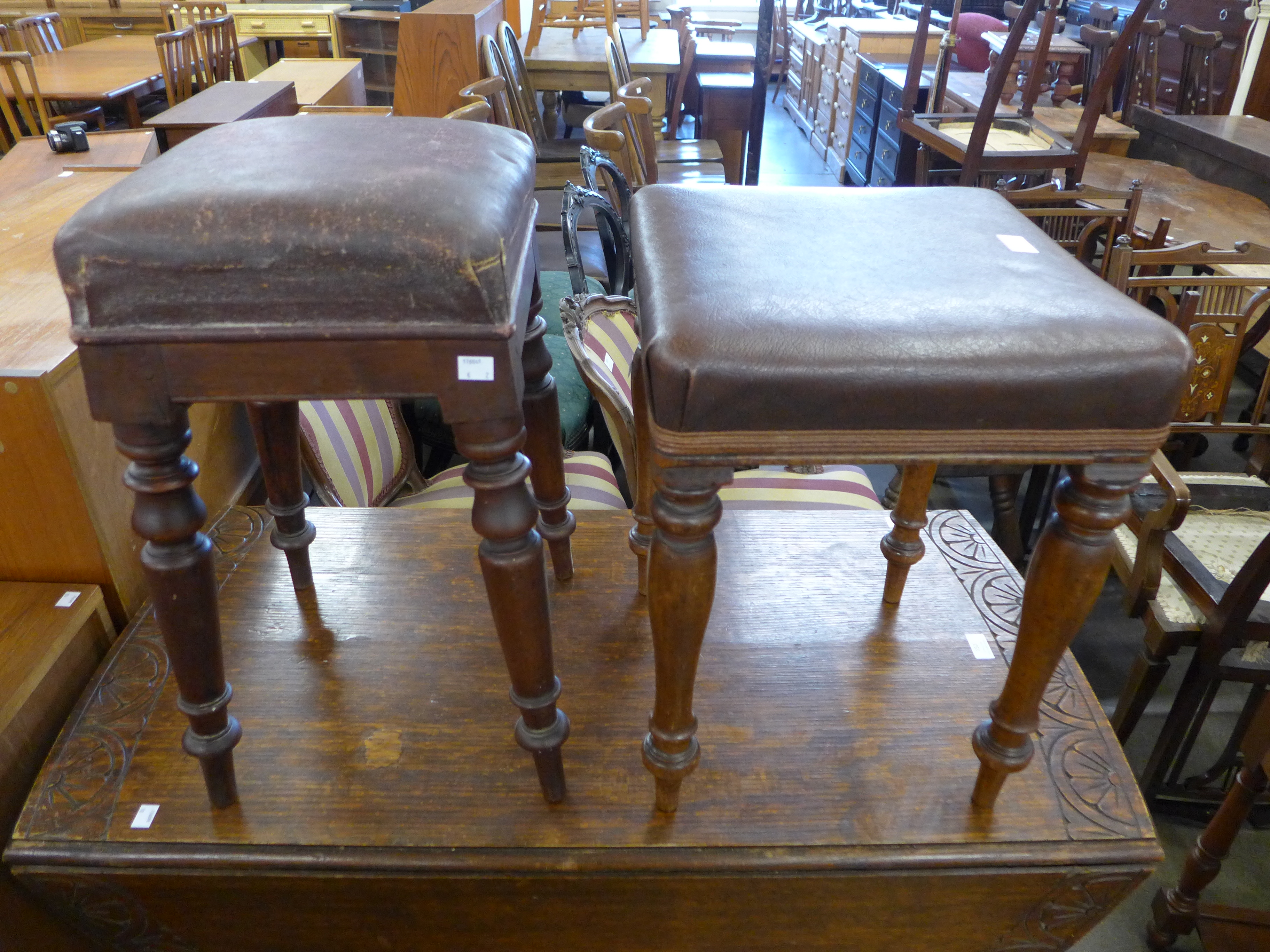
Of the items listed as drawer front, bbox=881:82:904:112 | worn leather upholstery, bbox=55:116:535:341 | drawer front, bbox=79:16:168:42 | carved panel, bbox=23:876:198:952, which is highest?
worn leather upholstery, bbox=55:116:535:341

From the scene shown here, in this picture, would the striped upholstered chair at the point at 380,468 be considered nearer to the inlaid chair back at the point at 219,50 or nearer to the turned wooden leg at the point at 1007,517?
the turned wooden leg at the point at 1007,517

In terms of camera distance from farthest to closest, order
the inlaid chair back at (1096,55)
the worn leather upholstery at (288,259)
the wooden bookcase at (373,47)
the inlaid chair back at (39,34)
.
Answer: the wooden bookcase at (373,47) → the inlaid chair back at (39,34) → the inlaid chair back at (1096,55) → the worn leather upholstery at (288,259)

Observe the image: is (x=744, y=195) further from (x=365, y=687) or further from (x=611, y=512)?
(x=365, y=687)

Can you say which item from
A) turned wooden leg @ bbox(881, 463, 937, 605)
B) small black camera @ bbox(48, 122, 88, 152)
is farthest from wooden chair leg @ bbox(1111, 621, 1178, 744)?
small black camera @ bbox(48, 122, 88, 152)

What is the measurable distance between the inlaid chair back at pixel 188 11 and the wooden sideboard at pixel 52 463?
3970 millimetres

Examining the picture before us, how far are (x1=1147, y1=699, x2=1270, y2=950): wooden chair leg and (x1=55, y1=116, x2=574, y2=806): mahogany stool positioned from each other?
2.55 feet

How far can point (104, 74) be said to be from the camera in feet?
11.7

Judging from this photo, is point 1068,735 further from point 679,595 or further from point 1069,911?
point 679,595

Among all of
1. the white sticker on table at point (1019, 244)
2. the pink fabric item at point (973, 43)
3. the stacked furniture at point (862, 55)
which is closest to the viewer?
the white sticker on table at point (1019, 244)

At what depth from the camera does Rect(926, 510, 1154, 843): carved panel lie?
871 millimetres

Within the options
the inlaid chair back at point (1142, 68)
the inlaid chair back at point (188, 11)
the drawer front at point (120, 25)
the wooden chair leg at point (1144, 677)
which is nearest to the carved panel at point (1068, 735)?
the wooden chair leg at point (1144, 677)

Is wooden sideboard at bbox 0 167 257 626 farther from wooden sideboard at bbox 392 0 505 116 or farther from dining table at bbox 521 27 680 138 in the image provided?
dining table at bbox 521 27 680 138

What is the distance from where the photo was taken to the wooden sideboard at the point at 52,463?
3.05 feet

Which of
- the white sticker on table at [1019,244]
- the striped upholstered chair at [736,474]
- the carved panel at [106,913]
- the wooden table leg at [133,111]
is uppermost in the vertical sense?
the white sticker on table at [1019,244]
